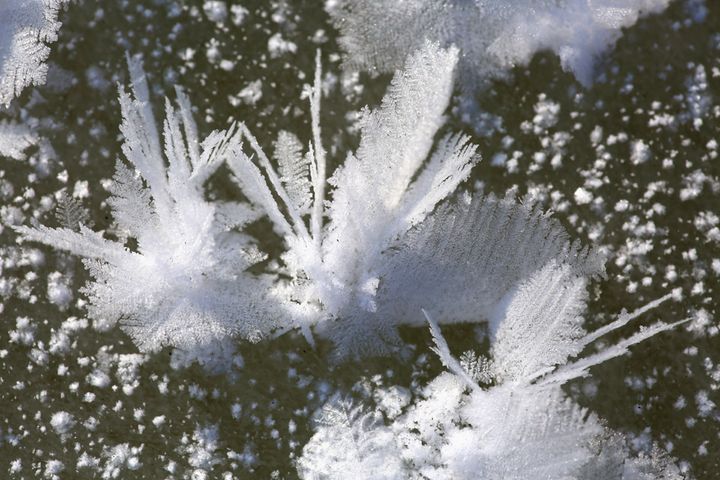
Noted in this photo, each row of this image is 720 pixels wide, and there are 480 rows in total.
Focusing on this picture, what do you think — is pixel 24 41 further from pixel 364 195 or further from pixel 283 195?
pixel 364 195

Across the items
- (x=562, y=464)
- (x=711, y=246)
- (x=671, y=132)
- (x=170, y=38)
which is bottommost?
(x=562, y=464)

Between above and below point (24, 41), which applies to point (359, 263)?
below

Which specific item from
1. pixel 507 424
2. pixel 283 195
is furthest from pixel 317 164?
pixel 507 424

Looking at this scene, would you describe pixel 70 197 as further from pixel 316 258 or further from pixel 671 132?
pixel 671 132

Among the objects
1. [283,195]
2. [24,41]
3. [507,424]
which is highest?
[24,41]

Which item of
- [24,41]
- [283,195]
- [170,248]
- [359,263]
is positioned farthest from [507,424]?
[24,41]

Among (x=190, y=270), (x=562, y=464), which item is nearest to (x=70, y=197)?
(x=190, y=270)

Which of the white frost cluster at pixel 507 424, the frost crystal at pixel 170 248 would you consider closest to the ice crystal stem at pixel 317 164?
the frost crystal at pixel 170 248
